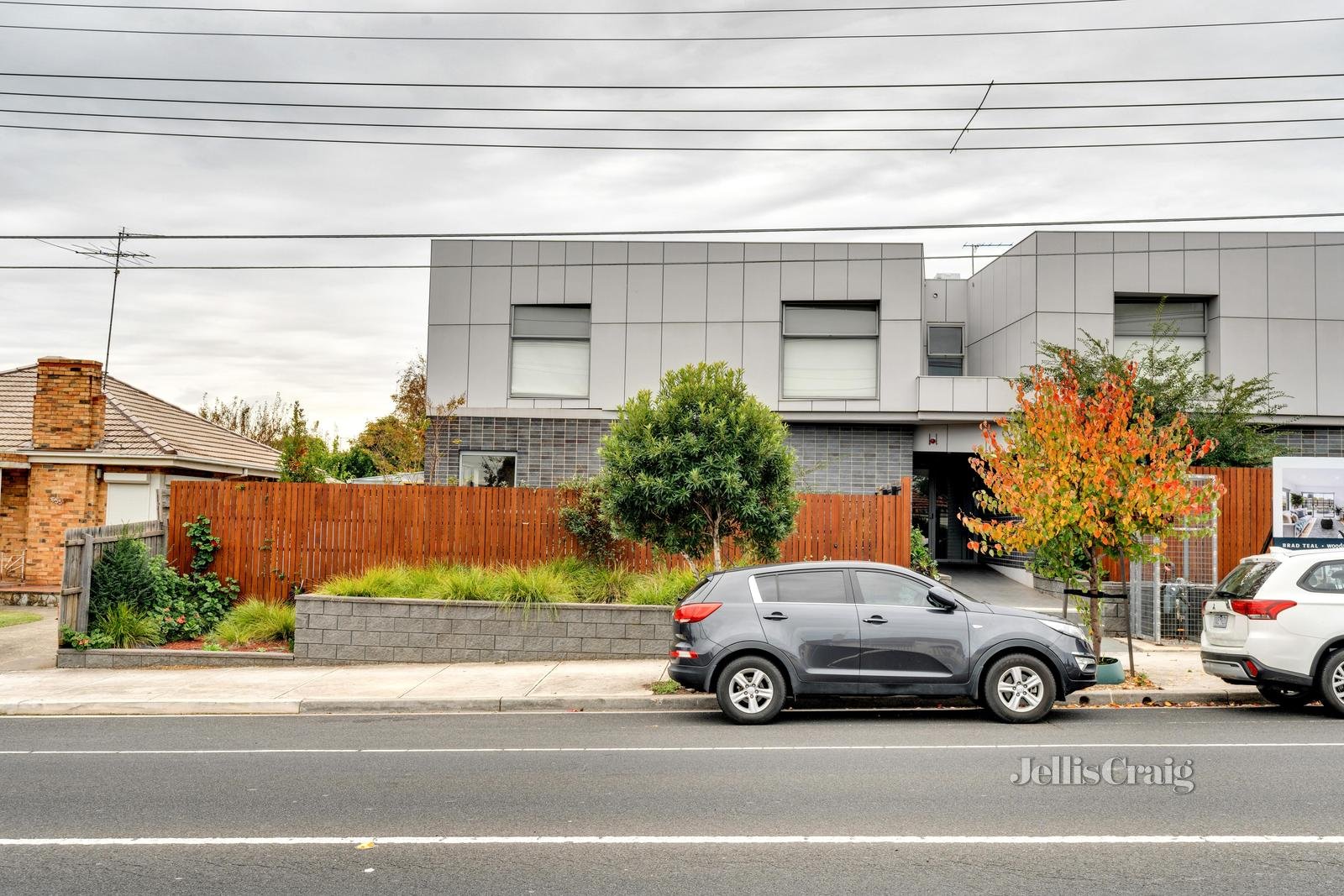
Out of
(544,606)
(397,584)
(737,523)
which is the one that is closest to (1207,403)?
(737,523)

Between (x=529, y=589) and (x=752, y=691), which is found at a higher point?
(x=529, y=589)

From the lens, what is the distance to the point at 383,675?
41.9ft

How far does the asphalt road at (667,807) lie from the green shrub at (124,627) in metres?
4.00

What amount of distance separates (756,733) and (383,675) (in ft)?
18.4

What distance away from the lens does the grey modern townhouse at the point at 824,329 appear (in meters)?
20.0

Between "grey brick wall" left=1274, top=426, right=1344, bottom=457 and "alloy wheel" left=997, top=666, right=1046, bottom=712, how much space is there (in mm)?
13694

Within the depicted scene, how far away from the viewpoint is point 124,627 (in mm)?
13867

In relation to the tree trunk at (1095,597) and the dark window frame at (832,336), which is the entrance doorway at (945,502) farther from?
the tree trunk at (1095,597)

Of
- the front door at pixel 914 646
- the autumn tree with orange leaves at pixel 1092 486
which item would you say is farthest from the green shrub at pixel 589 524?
the front door at pixel 914 646

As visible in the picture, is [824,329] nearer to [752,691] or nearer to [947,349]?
[947,349]

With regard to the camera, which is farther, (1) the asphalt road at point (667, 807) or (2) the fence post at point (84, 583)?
(2) the fence post at point (84, 583)

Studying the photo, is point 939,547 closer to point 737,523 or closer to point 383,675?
point 737,523

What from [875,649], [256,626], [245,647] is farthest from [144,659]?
[875,649]

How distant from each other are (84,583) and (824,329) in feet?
45.4
